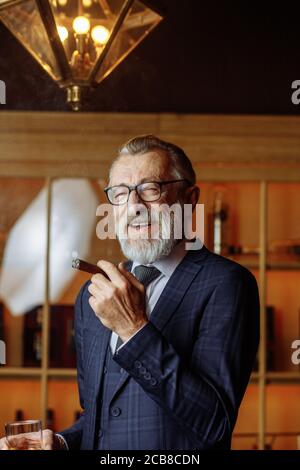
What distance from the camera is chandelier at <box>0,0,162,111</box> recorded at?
5.34ft

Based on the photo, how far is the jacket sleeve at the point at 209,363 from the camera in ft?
4.15

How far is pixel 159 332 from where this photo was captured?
4.23 feet

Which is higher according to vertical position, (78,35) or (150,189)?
(78,35)

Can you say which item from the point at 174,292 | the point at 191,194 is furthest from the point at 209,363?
the point at 191,194

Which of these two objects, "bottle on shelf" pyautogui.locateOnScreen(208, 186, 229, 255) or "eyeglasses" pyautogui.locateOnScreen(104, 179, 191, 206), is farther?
"bottle on shelf" pyautogui.locateOnScreen(208, 186, 229, 255)

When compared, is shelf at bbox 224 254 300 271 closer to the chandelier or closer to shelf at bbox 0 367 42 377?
shelf at bbox 0 367 42 377

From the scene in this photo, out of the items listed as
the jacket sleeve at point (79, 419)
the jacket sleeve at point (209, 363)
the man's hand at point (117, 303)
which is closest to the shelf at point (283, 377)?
the jacket sleeve at point (79, 419)

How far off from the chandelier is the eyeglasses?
306 mm

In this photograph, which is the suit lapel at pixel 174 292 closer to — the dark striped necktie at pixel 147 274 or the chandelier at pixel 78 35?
the dark striped necktie at pixel 147 274

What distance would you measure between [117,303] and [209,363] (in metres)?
0.21

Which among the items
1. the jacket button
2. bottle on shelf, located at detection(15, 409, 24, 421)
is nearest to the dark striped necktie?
the jacket button

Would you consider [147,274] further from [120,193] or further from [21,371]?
[21,371]

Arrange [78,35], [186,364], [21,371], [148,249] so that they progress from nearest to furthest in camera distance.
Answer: [186,364] < [148,249] < [78,35] < [21,371]
